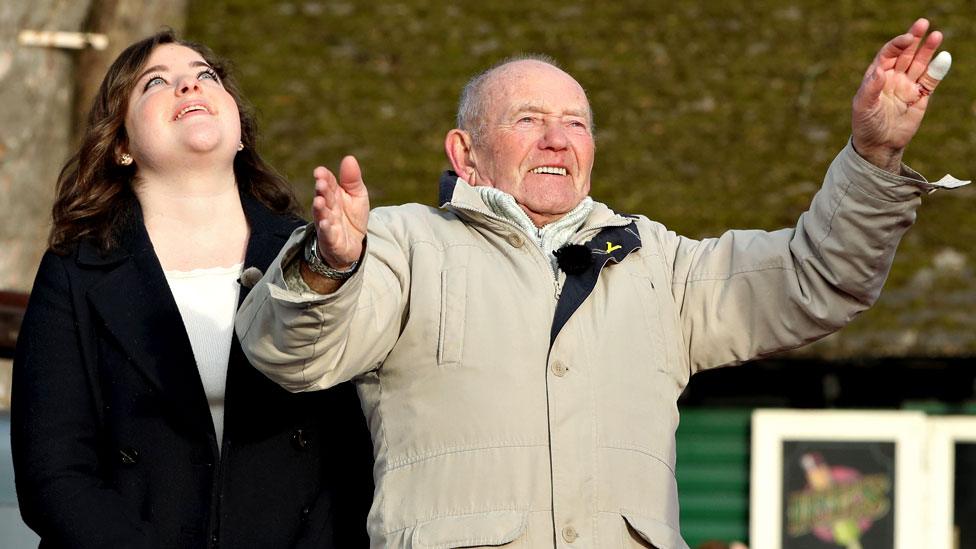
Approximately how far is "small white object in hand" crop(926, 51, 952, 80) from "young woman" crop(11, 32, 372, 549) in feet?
4.48

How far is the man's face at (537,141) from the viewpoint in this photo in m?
3.56

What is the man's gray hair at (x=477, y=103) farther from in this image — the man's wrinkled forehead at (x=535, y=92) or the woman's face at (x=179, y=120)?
the woman's face at (x=179, y=120)

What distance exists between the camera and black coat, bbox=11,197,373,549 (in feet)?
11.5

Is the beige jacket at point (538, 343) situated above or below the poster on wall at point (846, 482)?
above

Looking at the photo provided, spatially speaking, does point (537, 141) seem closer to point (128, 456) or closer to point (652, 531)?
point (652, 531)

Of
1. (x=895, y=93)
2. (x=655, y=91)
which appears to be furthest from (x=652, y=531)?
(x=655, y=91)

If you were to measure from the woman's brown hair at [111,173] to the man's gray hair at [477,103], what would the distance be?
0.47 metres

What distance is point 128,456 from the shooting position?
11.7 feet

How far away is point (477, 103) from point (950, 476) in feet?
18.7

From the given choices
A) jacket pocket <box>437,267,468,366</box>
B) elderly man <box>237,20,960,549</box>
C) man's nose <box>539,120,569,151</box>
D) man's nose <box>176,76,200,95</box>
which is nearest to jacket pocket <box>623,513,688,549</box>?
elderly man <box>237,20,960,549</box>

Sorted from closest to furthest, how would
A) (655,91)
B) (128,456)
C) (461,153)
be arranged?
(128,456)
(461,153)
(655,91)

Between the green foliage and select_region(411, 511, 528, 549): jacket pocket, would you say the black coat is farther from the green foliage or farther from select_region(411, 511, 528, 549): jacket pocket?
the green foliage

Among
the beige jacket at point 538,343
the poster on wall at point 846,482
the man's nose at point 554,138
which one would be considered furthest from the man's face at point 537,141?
the poster on wall at point 846,482

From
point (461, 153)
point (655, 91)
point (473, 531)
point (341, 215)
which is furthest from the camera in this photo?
point (655, 91)
